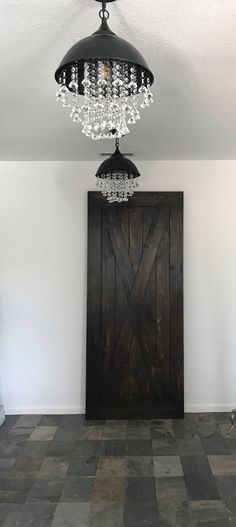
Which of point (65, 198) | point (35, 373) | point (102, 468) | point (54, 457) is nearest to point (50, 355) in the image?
point (35, 373)

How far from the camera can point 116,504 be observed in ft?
7.95

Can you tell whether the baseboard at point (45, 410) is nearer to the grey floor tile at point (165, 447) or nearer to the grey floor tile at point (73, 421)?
the grey floor tile at point (73, 421)

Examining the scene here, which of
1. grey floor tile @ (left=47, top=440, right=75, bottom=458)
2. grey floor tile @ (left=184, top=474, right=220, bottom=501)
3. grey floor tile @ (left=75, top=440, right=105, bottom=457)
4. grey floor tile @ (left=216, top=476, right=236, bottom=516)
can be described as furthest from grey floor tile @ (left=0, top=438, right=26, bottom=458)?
grey floor tile @ (left=216, top=476, right=236, bottom=516)

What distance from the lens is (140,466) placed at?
9.47 ft

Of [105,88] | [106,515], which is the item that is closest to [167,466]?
[106,515]

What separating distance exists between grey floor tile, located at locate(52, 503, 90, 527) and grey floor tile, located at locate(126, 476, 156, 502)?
0.99 feet

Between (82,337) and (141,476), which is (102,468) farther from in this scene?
(82,337)

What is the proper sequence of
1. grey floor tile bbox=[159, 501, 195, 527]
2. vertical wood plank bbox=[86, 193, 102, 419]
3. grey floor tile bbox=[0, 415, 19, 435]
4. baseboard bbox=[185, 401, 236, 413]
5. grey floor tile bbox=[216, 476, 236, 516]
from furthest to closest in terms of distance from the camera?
baseboard bbox=[185, 401, 236, 413] → vertical wood plank bbox=[86, 193, 102, 419] → grey floor tile bbox=[0, 415, 19, 435] → grey floor tile bbox=[216, 476, 236, 516] → grey floor tile bbox=[159, 501, 195, 527]

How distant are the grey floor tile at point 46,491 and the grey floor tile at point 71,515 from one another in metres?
0.10

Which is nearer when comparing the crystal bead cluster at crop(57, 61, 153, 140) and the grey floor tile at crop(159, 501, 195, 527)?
the crystal bead cluster at crop(57, 61, 153, 140)

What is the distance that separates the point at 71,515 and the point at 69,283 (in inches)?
82.7

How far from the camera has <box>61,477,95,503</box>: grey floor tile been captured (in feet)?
8.17

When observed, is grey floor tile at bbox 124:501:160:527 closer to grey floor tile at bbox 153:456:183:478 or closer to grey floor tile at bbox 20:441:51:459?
grey floor tile at bbox 153:456:183:478

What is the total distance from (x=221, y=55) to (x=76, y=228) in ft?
7.65
